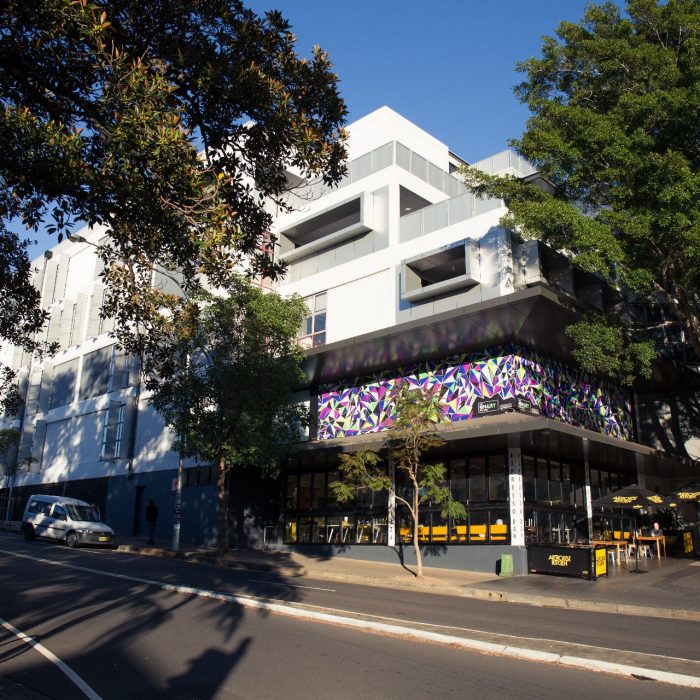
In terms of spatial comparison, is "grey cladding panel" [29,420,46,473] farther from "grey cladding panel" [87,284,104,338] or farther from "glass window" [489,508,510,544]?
"glass window" [489,508,510,544]

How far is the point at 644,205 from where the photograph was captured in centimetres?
1917

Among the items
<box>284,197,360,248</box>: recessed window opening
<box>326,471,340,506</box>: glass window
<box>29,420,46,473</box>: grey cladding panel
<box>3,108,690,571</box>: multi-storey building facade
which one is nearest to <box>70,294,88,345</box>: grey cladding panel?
<box>29,420,46,473</box>: grey cladding panel

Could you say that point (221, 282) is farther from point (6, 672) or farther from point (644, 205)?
point (644, 205)

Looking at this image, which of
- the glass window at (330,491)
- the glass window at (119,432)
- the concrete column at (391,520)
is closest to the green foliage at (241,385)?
the glass window at (330,491)

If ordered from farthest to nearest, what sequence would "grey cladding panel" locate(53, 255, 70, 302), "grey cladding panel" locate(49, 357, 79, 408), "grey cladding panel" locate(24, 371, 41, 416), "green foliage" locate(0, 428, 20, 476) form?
"grey cladding panel" locate(53, 255, 70, 302) < "grey cladding panel" locate(24, 371, 41, 416) < "grey cladding panel" locate(49, 357, 79, 408) < "green foliage" locate(0, 428, 20, 476)

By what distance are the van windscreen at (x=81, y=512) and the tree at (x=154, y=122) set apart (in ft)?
61.1

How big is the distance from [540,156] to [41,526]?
24.3m

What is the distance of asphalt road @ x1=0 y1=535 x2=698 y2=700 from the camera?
6.49 metres

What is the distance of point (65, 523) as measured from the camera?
26.7m

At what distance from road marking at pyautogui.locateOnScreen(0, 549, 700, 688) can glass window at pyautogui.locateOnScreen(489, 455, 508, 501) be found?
1183 centimetres

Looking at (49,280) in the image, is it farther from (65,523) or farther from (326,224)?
(326,224)

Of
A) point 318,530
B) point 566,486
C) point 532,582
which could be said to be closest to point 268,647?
point 532,582

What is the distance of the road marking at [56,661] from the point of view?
6.44m

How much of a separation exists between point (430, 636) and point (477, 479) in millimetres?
14709
